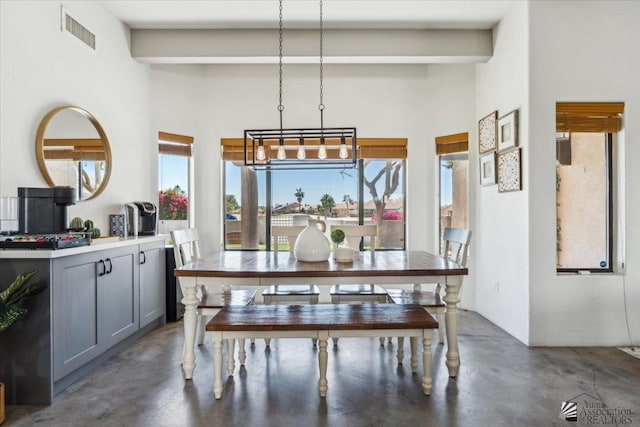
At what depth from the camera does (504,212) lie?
3605 millimetres

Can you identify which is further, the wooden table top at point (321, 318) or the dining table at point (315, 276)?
the dining table at point (315, 276)

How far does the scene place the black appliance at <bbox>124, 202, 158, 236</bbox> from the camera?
3447 millimetres

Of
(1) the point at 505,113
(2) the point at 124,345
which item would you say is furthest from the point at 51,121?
(1) the point at 505,113

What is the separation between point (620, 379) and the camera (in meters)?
2.53

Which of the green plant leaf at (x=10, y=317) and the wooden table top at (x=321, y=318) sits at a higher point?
the green plant leaf at (x=10, y=317)

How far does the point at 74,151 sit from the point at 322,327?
2435mm

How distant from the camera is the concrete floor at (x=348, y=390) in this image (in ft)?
6.76

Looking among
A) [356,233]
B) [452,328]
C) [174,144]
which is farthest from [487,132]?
[174,144]

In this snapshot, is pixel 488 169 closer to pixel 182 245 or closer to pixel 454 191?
pixel 454 191

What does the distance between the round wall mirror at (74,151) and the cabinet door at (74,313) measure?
0.77 meters

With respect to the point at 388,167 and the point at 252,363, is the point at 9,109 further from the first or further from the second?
the point at 388,167

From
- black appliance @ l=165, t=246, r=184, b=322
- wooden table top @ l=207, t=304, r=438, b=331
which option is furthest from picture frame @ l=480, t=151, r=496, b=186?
black appliance @ l=165, t=246, r=184, b=322

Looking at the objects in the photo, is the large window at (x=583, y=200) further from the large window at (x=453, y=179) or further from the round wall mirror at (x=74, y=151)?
the round wall mirror at (x=74, y=151)

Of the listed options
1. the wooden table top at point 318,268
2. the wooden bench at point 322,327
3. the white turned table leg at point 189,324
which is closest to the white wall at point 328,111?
the wooden table top at point 318,268
